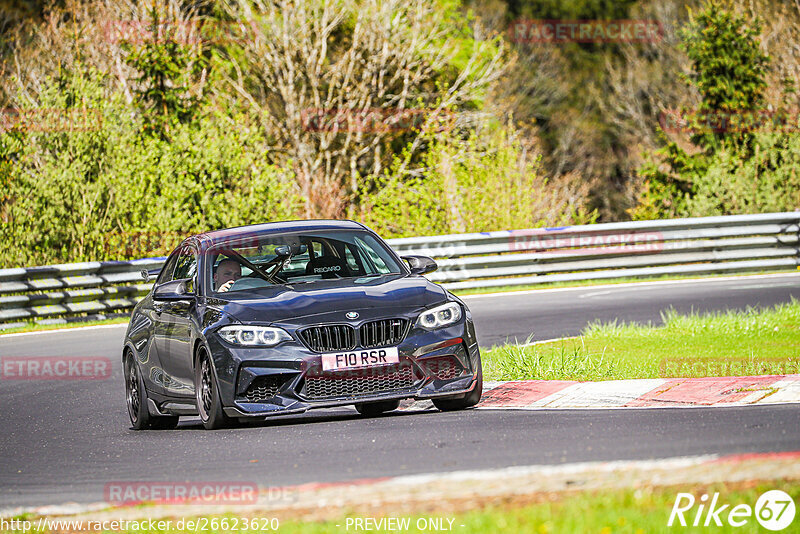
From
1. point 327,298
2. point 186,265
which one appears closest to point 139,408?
point 186,265

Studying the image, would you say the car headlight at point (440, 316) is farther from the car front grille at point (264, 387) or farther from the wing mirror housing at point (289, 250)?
the wing mirror housing at point (289, 250)

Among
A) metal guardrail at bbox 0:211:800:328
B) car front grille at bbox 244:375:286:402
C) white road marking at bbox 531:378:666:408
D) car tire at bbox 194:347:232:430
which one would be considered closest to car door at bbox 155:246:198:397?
car tire at bbox 194:347:232:430

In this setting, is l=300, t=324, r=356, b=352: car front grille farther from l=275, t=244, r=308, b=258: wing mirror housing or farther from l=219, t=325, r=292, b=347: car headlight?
l=275, t=244, r=308, b=258: wing mirror housing

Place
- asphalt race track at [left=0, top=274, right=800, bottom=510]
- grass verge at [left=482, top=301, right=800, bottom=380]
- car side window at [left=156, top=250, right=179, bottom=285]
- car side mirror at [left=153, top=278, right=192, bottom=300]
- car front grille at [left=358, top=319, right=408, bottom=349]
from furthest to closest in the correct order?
car side window at [left=156, top=250, right=179, bottom=285] → grass verge at [left=482, top=301, right=800, bottom=380] → car side mirror at [left=153, top=278, right=192, bottom=300] → car front grille at [left=358, top=319, right=408, bottom=349] → asphalt race track at [left=0, top=274, right=800, bottom=510]

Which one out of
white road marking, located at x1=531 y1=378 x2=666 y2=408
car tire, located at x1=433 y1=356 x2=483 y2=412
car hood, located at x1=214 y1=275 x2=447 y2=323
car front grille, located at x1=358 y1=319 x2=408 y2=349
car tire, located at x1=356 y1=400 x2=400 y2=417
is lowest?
car tire, located at x1=356 y1=400 x2=400 y2=417

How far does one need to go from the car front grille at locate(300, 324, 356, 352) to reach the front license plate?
0.07 metres

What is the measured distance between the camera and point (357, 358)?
9484 mm

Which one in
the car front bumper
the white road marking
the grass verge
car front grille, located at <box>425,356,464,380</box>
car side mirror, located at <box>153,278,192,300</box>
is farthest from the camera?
the grass verge

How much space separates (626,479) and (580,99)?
206 ft

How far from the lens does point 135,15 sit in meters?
50.2

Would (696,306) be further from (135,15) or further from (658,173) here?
(135,15)

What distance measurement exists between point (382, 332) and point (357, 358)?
277 mm

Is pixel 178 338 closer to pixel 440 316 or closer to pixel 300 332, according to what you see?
pixel 300 332

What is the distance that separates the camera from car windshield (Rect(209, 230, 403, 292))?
34.7 feet
